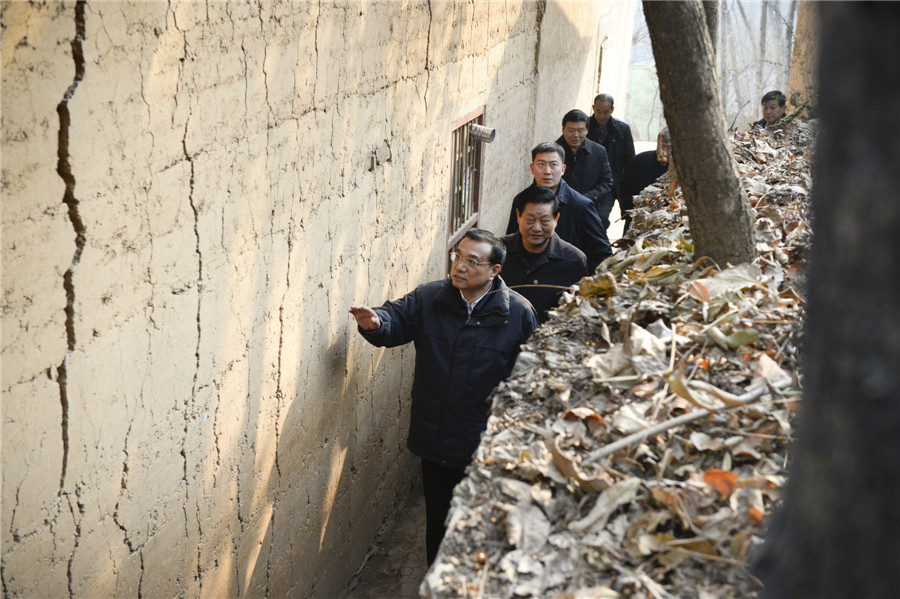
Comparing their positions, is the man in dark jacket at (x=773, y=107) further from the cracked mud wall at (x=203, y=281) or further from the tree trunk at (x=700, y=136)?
the tree trunk at (x=700, y=136)

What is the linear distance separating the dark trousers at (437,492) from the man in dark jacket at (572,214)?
2190 millimetres

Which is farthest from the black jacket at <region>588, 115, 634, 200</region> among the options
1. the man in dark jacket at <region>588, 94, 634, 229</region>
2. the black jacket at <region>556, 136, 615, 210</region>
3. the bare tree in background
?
the bare tree in background

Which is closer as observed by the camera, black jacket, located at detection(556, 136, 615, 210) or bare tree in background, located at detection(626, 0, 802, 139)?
black jacket, located at detection(556, 136, 615, 210)

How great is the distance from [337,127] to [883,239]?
3.46 meters

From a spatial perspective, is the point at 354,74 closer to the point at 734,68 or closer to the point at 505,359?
the point at 505,359

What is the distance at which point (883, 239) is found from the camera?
1.16 m

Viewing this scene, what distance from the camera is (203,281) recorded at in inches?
132

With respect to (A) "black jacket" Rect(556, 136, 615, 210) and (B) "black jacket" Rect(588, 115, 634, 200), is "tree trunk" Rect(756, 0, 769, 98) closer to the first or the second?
(B) "black jacket" Rect(588, 115, 634, 200)

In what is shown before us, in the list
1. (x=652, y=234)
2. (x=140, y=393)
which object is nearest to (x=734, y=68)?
(x=652, y=234)

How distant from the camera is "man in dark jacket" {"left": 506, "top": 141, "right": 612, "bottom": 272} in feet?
20.8

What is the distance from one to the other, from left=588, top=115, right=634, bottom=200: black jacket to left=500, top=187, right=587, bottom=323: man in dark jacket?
13.6 ft

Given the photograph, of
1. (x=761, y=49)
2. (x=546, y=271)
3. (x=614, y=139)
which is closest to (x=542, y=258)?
(x=546, y=271)

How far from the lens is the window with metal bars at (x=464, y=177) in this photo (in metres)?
6.66

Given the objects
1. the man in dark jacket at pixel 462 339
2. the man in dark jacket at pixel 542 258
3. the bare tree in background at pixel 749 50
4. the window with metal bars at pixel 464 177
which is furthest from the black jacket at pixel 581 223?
the bare tree in background at pixel 749 50
